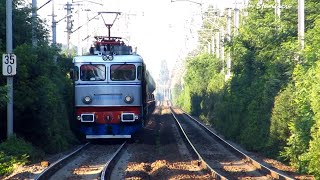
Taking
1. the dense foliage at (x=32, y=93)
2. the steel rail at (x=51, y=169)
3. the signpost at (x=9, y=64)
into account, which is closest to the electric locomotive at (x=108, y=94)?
the dense foliage at (x=32, y=93)

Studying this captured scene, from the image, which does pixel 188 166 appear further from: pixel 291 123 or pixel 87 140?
pixel 87 140

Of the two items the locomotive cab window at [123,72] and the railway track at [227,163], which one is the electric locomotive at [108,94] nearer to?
the locomotive cab window at [123,72]

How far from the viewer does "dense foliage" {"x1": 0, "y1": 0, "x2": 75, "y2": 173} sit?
67.5 feet

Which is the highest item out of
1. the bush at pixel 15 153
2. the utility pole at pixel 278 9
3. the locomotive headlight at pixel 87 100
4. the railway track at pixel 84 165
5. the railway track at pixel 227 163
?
the utility pole at pixel 278 9

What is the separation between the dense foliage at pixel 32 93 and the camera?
20.6 meters

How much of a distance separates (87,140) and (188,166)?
1111 cm

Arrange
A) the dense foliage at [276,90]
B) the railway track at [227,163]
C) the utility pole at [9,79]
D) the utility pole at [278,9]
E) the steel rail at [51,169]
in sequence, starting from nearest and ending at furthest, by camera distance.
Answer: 1. the steel rail at [51,169]
2. the railway track at [227,163]
3. the dense foliage at [276,90]
4. the utility pole at [9,79]
5. the utility pole at [278,9]

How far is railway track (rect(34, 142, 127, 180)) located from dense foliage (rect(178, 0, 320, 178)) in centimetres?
523

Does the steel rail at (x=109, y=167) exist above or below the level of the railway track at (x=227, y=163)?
above

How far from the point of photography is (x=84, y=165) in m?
18.7

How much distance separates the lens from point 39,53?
22188 mm

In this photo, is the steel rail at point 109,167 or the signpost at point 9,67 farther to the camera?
the signpost at point 9,67

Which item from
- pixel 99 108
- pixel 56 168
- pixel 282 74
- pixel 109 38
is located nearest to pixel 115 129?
pixel 99 108

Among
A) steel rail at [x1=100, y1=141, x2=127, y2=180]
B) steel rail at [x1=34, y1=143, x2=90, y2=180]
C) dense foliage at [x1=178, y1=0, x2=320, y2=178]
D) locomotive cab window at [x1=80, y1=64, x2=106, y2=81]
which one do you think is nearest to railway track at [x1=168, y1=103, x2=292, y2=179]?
dense foliage at [x1=178, y1=0, x2=320, y2=178]
